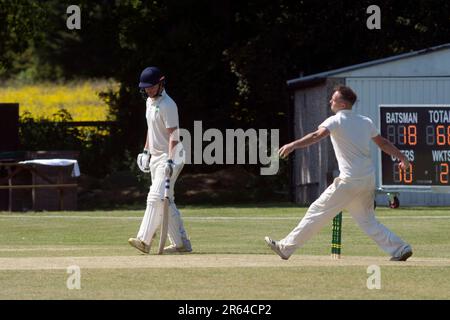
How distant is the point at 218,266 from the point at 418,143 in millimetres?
16405

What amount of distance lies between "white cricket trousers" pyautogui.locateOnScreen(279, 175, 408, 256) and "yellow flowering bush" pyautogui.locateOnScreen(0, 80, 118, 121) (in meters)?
36.6

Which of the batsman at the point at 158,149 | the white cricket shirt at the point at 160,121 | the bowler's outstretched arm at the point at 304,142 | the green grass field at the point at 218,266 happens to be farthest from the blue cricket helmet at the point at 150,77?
the bowler's outstretched arm at the point at 304,142

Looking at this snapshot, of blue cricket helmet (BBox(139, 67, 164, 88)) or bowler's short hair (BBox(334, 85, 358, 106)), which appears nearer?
bowler's short hair (BBox(334, 85, 358, 106))

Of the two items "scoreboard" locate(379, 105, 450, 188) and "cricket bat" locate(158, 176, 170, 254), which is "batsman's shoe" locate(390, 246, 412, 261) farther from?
"scoreboard" locate(379, 105, 450, 188)

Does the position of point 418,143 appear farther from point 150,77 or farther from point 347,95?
point 347,95

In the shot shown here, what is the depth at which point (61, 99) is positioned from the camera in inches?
2539

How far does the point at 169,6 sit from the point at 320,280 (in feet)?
93.5

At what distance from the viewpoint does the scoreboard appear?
3103 centimetres

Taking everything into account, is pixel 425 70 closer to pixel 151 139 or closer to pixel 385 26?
pixel 385 26

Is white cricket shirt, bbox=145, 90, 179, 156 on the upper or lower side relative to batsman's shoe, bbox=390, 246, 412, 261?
upper

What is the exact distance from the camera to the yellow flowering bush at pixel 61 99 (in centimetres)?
5581

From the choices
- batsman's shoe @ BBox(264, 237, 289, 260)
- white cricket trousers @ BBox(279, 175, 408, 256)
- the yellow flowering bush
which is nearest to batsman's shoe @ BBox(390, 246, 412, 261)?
white cricket trousers @ BBox(279, 175, 408, 256)

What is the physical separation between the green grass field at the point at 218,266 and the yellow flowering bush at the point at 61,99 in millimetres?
29611

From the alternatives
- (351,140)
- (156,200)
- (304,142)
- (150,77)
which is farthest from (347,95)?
(156,200)
